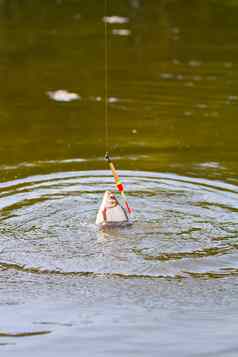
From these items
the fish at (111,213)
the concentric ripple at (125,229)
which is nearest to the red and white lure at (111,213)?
the fish at (111,213)

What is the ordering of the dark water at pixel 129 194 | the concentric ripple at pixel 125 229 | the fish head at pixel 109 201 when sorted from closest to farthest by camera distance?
the dark water at pixel 129 194 < the concentric ripple at pixel 125 229 < the fish head at pixel 109 201

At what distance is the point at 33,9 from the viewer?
19969 mm

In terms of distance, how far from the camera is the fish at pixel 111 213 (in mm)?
8055

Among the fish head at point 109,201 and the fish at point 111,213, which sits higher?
the fish head at point 109,201

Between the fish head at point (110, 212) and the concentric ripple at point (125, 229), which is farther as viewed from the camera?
the fish head at point (110, 212)

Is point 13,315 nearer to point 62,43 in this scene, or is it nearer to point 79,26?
point 62,43

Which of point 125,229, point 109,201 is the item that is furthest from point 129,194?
point 109,201

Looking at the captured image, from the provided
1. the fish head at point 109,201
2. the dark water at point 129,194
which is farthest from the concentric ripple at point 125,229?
the fish head at point 109,201

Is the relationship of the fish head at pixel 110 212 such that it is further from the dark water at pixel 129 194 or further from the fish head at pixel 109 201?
the dark water at pixel 129 194

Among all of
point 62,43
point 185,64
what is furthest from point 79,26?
point 185,64

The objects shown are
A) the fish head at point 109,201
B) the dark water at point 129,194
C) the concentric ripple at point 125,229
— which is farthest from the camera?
the fish head at point 109,201

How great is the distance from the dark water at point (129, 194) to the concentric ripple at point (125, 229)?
2 cm

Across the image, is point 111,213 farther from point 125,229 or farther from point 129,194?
point 129,194

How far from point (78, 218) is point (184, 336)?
93.6 inches
